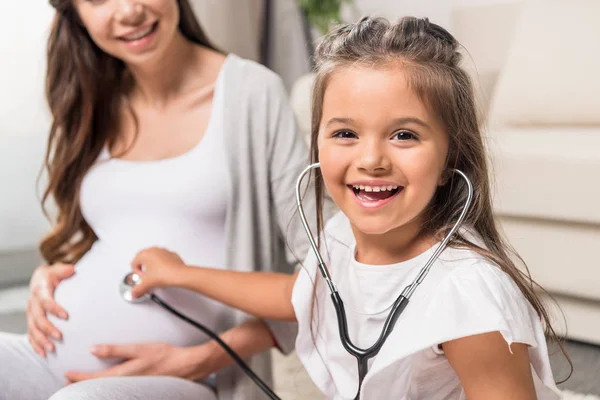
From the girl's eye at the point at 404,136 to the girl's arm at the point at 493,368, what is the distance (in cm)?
23

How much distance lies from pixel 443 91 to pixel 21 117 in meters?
2.25

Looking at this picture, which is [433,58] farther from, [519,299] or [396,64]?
[519,299]

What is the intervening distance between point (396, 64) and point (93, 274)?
66 cm

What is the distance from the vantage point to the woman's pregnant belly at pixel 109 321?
4.05 ft

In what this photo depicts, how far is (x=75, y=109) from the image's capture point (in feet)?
4.70

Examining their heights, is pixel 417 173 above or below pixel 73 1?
below

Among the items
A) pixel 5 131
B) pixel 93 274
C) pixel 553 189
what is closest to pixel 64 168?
pixel 93 274

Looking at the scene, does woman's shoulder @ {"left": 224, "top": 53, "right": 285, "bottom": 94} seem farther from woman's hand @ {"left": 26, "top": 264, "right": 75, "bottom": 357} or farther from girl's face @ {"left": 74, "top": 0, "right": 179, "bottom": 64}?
woman's hand @ {"left": 26, "top": 264, "right": 75, "bottom": 357}

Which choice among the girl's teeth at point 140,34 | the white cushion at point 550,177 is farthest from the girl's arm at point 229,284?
the white cushion at point 550,177

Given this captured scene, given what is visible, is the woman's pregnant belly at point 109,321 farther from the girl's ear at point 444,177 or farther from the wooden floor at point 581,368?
the wooden floor at point 581,368

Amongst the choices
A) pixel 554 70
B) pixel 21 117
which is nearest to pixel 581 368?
pixel 554 70

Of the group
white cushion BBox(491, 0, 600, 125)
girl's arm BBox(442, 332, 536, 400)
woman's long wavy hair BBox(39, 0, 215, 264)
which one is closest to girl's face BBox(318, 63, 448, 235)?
girl's arm BBox(442, 332, 536, 400)

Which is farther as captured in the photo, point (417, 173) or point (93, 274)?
point (93, 274)

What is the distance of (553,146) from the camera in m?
1.96
